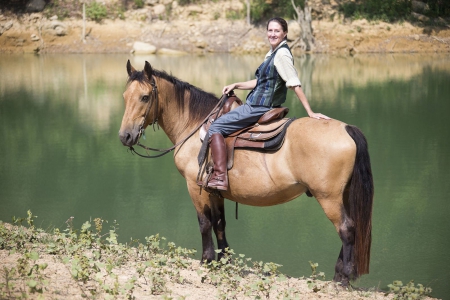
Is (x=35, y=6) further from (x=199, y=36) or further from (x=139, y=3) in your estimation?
(x=199, y=36)

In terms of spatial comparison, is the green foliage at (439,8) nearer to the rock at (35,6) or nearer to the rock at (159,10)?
the rock at (159,10)

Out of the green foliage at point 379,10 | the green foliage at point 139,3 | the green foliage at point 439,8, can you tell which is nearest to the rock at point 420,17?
the green foliage at point 379,10

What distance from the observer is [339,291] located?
4.50 meters

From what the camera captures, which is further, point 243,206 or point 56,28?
point 56,28

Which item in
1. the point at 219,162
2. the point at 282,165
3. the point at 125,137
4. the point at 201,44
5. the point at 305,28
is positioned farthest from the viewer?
the point at 201,44

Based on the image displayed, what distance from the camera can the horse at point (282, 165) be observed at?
173 inches

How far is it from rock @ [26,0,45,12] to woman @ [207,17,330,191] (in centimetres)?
2889

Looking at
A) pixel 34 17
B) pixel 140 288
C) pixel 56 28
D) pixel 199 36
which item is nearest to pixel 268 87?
pixel 140 288

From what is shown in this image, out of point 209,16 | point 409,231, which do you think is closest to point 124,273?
point 409,231

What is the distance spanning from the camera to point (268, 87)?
15.9 feet

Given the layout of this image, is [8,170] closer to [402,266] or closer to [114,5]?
[402,266]

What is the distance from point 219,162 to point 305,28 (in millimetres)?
24291

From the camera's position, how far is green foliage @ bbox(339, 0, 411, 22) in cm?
2934

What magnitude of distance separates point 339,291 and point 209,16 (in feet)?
90.9
